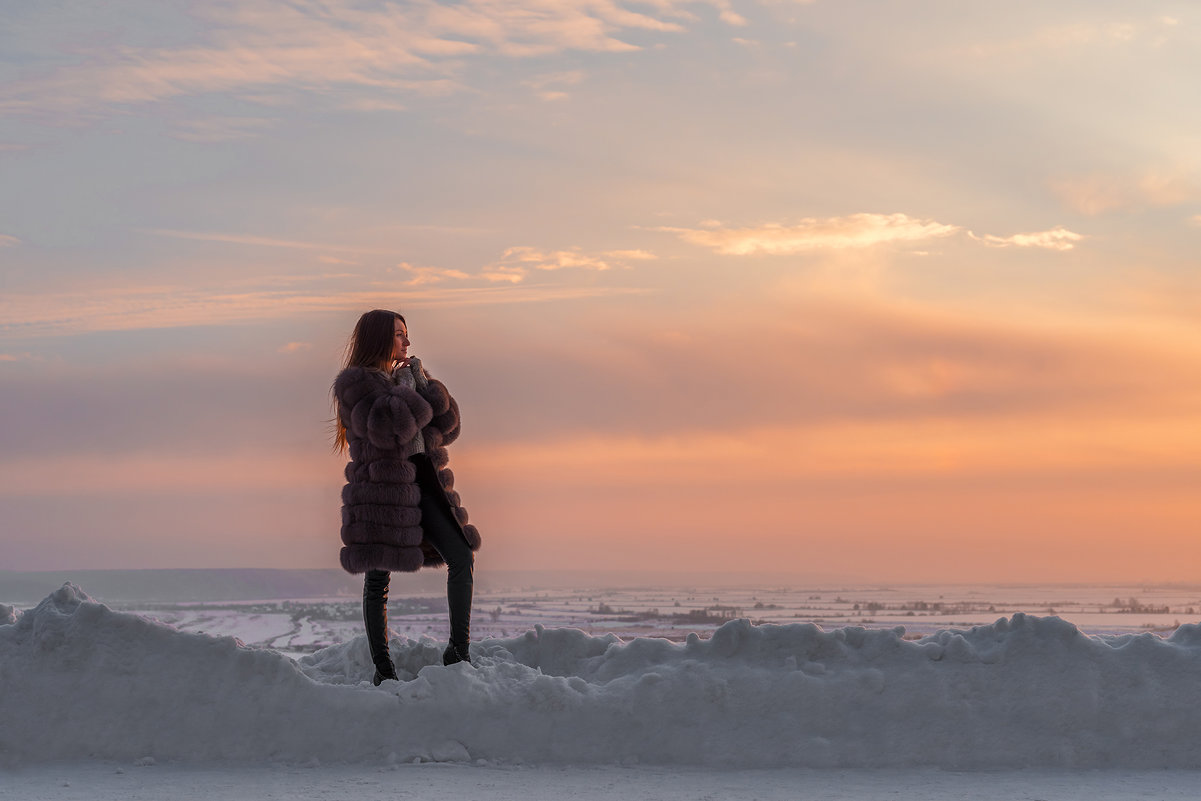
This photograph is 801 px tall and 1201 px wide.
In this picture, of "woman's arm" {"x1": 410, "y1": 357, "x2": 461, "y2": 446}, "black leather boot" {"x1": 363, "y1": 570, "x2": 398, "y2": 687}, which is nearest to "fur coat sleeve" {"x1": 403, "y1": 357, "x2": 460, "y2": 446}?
"woman's arm" {"x1": 410, "y1": 357, "x2": 461, "y2": 446}

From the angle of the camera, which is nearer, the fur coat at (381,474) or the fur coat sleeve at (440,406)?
the fur coat at (381,474)

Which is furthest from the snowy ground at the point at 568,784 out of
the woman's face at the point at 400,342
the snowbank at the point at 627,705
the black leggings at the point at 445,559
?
the woman's face at the point at 400,342

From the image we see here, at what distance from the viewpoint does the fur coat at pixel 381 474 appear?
6.05 metres

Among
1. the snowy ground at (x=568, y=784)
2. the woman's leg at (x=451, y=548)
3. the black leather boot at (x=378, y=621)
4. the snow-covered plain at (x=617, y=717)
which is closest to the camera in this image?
the snowy ground at (x=568, y=784)

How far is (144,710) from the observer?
5738mm

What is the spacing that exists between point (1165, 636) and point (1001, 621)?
1.16 m

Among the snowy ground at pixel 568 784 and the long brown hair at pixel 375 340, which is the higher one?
the long brown hair at pixel 375 340

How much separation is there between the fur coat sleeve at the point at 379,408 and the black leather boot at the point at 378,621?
85cm

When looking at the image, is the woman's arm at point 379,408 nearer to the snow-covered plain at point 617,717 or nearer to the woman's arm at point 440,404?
the woman's arm at point 440,404

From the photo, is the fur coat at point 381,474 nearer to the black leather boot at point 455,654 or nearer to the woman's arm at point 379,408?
the woman's arm at point 379,408

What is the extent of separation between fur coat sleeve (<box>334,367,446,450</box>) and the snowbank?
1.39m

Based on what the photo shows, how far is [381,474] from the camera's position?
6098 mm

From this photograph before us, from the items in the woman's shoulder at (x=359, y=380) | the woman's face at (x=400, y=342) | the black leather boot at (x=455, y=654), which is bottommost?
the black leather boot at (x=455, y=654)

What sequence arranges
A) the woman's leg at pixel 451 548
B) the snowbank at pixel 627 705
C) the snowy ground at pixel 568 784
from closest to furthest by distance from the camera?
the snowy ground at pixel 568 784, the snowbank at pixel 627 705, the woman's leg at pixel 451 548
